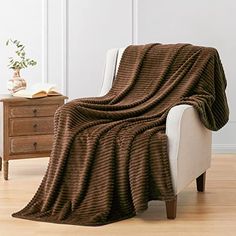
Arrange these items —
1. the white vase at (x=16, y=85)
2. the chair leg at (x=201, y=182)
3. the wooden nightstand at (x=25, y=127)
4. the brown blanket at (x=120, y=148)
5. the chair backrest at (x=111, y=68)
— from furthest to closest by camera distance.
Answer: the white vase at (x=16, y=85)
the wooden nightstand at (x=25, y=127)
the chair backrest at (x=111, y=68)
the chair leg at (x=201, y=182)
the brown blanket at (x=120, y=148)

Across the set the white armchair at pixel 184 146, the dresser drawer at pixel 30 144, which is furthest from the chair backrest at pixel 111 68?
the white armchair at pixel 184 146

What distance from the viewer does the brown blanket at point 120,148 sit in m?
3.25

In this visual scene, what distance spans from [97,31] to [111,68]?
1085mm

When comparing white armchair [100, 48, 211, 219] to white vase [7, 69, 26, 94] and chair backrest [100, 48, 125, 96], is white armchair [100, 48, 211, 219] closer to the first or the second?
chair backrest [100, 48, 125, 96]

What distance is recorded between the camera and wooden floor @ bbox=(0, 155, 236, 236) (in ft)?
10.2

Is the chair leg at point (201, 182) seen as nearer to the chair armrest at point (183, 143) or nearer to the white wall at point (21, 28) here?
the chair armrest at point (183, 143)

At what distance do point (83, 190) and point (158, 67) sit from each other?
0.95 m

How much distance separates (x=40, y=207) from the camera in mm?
3445

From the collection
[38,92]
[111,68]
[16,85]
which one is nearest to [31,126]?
[38,92]

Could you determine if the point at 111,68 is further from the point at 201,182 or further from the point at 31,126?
the point at 201,182

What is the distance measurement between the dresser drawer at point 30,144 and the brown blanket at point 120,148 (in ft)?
2.21

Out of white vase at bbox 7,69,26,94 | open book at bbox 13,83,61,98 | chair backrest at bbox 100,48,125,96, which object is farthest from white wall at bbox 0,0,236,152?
chair backrest at bbox 100,48,125,96

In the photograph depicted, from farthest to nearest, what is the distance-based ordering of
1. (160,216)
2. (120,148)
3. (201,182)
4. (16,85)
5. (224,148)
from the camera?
(224,148), (16,85), (201,182), (160,216), (120,148)

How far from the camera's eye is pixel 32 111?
432 centimetres
